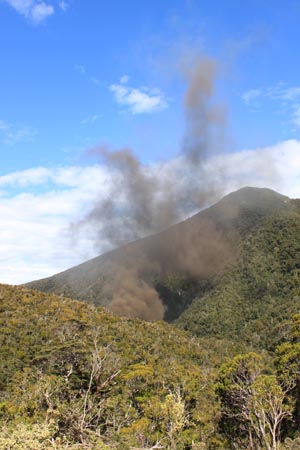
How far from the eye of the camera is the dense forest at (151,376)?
2269 centimetres

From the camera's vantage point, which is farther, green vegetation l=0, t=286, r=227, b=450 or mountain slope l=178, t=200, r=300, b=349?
mountain slope l=178, t=200, r=300, b=349

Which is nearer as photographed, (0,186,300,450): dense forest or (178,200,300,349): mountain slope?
(0,186,300,450): dense forest

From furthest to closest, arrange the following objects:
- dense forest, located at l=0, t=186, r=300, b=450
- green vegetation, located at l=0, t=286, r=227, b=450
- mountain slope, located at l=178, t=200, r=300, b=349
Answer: mountain slope, located at l=178, t=200, r=300, b=349 < dense forest, located at l=0, t=186, r=300, b=450 < green vegetation, located at l=0, t=286, r=227, b=450

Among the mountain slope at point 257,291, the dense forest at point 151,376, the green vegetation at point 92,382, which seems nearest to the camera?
the green vegetation at point 92,382

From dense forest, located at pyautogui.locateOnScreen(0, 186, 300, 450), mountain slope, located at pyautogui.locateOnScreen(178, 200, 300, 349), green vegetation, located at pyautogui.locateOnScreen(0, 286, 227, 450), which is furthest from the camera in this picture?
mountain slope, located at pyautogui.locateOnScreen(178, 200, 300, 349)

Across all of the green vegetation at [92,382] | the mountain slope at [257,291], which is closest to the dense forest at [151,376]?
the green vegetation at [92,382]

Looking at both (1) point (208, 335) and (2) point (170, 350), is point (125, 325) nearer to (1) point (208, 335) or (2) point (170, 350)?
(2) point (170, 350)

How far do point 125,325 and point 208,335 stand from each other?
201 ft

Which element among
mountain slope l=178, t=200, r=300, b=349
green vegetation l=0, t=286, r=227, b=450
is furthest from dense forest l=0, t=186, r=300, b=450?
mountain slope l=178, t=200, r=300, b=349

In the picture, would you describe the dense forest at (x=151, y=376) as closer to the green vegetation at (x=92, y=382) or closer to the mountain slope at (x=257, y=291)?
the green vegetation at (x=92, y=382)

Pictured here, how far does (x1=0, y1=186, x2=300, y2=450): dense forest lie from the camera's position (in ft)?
74.4

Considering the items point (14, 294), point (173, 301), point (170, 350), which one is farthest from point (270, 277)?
point (14, 294)

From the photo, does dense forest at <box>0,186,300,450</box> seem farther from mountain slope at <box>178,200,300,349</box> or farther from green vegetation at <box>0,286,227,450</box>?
mountain slope at <box>178,200,300,349</box>

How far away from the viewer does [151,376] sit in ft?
152
